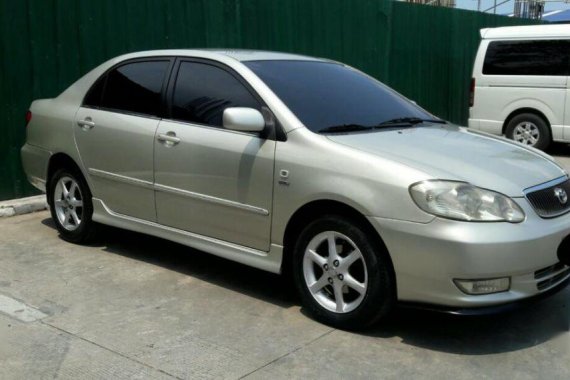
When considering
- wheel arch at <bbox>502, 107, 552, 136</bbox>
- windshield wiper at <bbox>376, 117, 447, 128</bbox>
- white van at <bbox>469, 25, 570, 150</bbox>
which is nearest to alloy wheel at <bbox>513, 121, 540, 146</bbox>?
white van at <bbox>469, 25, 570, 150</bbox>

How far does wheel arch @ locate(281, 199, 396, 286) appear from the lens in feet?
12.4

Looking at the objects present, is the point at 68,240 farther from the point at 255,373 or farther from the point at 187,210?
the point at 255,373

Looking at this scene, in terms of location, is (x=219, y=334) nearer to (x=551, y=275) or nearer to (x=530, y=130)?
(x=551, y=275)

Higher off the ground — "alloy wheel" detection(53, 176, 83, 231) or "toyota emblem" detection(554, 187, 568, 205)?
"toyota emblem" detection(554, 187, 568, 205)

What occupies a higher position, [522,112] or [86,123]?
[86,123]

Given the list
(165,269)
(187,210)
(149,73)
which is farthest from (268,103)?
(165,269)

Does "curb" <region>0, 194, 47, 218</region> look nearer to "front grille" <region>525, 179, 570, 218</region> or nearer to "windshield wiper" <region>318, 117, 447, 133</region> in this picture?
"windshield wiper" <region>318, 117, 447, 133</region>

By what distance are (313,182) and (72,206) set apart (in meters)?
2.62

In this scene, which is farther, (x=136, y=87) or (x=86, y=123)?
(x=86, y=123)

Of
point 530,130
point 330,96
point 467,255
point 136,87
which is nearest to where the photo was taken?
point 467,255

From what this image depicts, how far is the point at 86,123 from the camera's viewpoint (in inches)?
213

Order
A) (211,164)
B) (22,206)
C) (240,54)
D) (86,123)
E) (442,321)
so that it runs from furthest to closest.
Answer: (22,206) → (86,123) → (240,54) → (211,164) → (442,321)

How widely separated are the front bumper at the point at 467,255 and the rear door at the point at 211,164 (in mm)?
915

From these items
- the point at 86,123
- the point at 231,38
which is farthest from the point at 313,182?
the point at 231,38
